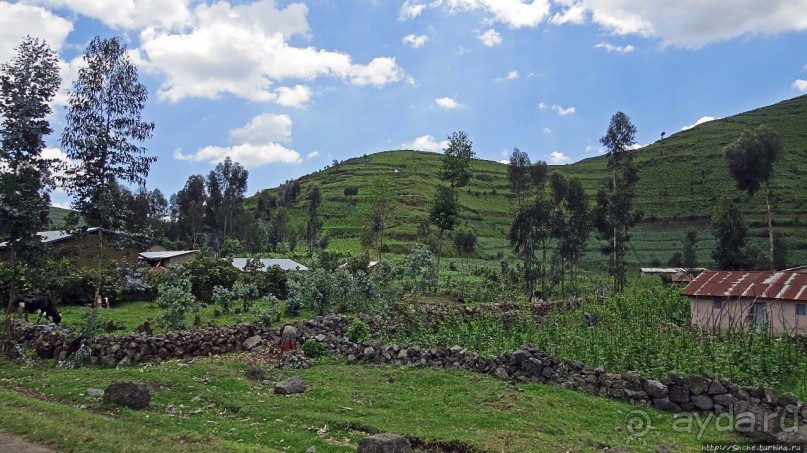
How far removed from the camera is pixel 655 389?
12.5 metres

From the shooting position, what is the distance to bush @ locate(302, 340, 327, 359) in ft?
56.8

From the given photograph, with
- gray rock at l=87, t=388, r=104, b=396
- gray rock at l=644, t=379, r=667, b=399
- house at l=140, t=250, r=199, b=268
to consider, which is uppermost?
house at l=140, t=250, r=199, b=268

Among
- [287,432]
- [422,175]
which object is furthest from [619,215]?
[422,175]

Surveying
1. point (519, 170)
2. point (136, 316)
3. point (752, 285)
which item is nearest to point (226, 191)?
point (519, 170)

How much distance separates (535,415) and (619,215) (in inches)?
1573

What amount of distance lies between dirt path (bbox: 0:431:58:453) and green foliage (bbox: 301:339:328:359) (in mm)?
9445

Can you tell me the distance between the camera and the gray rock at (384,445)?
8062mm

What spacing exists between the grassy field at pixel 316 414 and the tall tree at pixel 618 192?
124 feet

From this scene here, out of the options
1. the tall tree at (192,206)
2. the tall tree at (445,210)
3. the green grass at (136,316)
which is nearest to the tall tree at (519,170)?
the tall tree at (445,210)

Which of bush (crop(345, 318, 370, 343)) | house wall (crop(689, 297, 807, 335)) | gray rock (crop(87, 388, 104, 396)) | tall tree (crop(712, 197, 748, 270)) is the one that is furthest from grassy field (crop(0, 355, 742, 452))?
tall tree (crop(712, 197, 748, 270))

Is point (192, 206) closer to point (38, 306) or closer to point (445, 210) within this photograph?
point (445, 210)

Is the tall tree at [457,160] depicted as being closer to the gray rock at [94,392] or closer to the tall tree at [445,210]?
the tall tree at [445,210]

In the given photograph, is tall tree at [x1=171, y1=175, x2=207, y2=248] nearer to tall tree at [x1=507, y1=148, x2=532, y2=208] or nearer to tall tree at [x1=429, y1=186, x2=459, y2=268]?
tall tree at [x1=507, y1=148, x2=532, y2=208]

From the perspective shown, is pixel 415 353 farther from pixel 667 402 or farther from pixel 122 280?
pixel 122 280
